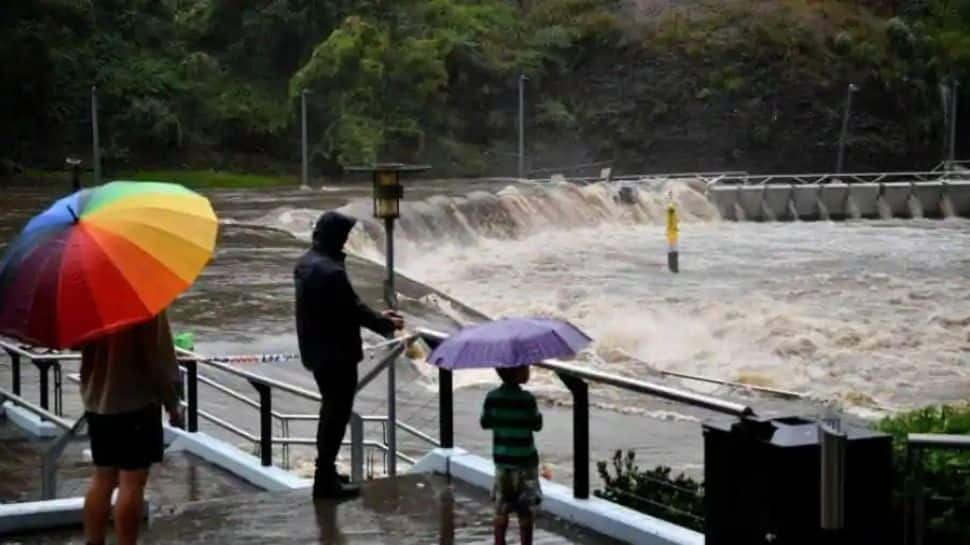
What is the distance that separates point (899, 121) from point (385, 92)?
74.0ft

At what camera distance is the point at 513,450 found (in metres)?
6.77

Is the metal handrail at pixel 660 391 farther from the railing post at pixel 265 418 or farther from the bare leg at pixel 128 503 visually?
the railing post at pixel 265 418

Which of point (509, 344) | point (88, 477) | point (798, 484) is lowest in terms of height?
point (88, 477)

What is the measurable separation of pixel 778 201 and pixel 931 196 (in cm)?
664

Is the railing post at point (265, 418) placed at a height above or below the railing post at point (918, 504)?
below

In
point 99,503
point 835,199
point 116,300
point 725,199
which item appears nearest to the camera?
point 116,300

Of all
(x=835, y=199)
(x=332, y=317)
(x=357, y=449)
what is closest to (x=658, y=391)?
(x=332, y=317)

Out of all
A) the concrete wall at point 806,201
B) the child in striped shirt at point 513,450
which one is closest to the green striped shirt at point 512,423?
the child in striped shirt at point 513,450

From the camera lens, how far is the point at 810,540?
5.44m

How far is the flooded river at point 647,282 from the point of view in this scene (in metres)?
21.9

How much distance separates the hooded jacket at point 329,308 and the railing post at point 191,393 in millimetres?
2836

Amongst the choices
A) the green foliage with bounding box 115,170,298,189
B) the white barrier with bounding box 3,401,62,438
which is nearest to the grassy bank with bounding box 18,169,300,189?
the green foliage with bounding box 115,170,298,189

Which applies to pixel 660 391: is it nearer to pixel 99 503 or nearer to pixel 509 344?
pixel 509 344

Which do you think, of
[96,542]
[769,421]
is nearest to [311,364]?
[96,542]
